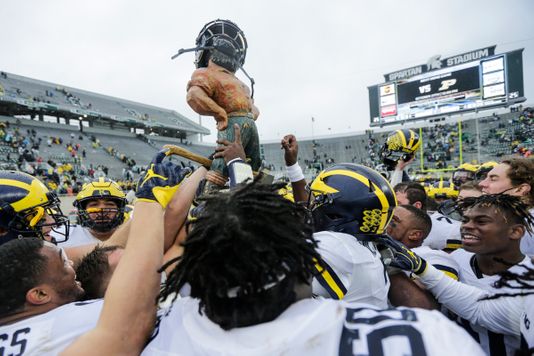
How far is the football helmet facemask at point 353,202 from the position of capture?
5.79ft

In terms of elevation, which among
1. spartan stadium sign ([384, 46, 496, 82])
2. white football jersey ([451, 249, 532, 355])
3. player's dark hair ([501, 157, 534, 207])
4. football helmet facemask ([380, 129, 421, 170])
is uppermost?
spartan stadium sign ([384, 46, 496, 82])

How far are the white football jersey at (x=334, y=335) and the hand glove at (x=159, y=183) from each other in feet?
1.59

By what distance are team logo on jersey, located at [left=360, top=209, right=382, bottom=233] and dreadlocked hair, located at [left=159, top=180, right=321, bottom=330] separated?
2.80ft

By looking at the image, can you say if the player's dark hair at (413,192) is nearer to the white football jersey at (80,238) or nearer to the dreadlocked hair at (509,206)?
the dreadlocked hair at (509,206)

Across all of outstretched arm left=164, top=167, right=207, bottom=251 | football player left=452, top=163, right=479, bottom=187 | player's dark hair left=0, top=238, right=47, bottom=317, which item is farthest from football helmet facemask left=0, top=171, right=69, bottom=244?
football player left=452, top=163, right=479, bottom=187

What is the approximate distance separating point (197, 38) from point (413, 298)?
2272mm

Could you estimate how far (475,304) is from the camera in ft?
5.55

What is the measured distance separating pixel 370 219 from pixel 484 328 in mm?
787

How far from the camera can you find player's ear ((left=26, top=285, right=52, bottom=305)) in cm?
127

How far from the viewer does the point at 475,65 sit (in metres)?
23.8

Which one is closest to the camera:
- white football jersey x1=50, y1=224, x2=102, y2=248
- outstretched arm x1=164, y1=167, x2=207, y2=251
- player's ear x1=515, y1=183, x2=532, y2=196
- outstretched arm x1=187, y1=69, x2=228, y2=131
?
outstretched arm x1=164, y1=167, x2=207, y2=251

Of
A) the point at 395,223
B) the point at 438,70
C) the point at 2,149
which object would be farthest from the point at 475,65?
the point at 2,149

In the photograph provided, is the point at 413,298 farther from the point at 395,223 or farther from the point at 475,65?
the point at 475,65

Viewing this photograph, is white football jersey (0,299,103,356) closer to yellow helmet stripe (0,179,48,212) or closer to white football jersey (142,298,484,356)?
white football jersey (142,298,484,356)
